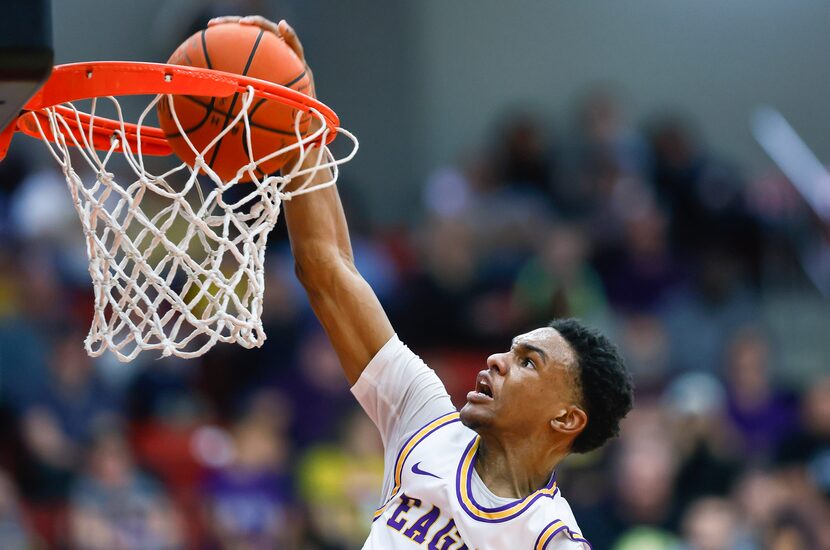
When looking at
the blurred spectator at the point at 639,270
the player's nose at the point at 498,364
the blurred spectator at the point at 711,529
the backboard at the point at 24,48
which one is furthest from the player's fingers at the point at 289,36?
the blurred spectator at the point at 639,270

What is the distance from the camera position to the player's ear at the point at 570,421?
3.97m

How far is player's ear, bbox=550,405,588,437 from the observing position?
3975 mm

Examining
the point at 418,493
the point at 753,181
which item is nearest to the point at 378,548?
the point at 418,493

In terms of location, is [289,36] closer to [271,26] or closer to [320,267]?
[271,26]

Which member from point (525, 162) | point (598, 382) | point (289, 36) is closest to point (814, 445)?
point (525, 162)

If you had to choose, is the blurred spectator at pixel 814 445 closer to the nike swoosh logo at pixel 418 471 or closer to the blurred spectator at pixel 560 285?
the blurred spectator at pixel 560 285

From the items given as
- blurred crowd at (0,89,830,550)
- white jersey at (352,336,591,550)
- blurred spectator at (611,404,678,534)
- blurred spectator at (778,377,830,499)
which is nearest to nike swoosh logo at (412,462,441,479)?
white jersey at (352,336,591,550)

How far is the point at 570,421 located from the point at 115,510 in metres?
4.35

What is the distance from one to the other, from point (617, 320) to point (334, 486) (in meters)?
2.52

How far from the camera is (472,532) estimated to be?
12.3ft

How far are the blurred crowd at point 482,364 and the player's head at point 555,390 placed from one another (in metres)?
3.44

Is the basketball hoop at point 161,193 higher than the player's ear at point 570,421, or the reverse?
the basketball hoop at point 161,193

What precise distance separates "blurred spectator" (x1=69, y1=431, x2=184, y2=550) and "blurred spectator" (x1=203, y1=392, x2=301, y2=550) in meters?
0.30

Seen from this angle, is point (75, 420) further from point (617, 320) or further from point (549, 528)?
point (549, 528)
